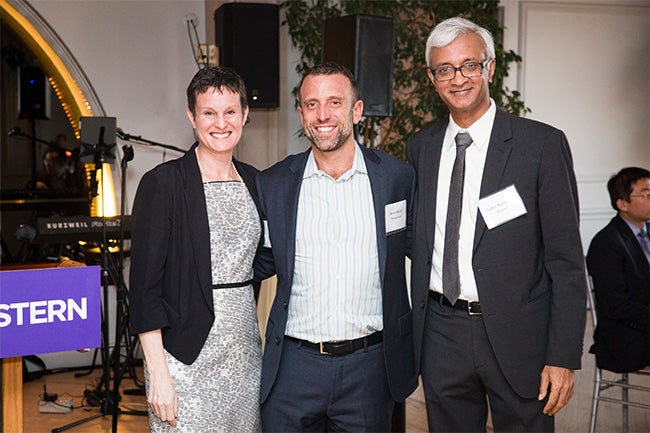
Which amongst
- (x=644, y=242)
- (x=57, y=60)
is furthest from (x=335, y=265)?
(x=57, y=60)

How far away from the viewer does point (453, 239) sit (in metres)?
2.54

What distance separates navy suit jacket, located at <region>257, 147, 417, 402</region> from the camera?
8.33 ft

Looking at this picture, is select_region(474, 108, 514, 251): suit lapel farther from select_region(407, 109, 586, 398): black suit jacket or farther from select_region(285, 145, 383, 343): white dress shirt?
select_region(285, 145, 383, 343): white dress shirt

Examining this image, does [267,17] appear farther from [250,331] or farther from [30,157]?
[30,157]

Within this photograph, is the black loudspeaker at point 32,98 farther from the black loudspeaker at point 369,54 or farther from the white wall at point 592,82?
the black loudspeaker at point 369,54

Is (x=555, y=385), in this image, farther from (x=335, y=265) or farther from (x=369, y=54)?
(x=369, y=54)

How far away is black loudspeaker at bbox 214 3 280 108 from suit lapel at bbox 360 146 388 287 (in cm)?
316

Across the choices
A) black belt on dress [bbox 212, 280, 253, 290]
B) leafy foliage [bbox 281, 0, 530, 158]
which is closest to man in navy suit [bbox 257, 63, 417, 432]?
black belt on dress [bbox 212, 280, 253, 290]

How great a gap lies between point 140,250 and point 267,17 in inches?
143

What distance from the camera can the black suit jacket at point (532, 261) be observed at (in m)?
2.46

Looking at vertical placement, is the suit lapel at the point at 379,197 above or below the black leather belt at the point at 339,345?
above

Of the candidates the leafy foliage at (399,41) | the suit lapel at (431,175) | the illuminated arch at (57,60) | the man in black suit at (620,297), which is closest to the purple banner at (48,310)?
the suit lapel at (431,175)

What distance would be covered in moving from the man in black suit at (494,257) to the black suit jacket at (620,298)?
5.20 feet

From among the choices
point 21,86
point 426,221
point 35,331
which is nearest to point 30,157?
point 21,86
